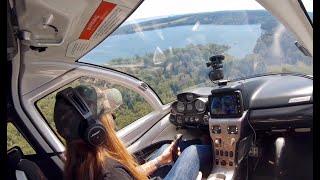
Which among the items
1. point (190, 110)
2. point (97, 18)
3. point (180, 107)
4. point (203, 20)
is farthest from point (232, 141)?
point (97, 18)

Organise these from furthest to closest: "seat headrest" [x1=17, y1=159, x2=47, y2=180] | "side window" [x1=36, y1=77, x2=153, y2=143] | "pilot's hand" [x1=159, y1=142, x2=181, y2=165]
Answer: "side window" [x1=36, y1=77, x2=153, y2=143] < "pilot's hand" [x1=159, y1=142, x2=181, y2=165] < "seat headrest" [x1=17, y1=159, x2=47, y2=180]

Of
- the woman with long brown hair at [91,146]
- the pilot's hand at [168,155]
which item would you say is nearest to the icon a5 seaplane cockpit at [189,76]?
the pilot's hand at [168,155]

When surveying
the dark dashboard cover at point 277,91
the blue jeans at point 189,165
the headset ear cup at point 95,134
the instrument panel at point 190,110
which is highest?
the headset ear cup at point 95,134

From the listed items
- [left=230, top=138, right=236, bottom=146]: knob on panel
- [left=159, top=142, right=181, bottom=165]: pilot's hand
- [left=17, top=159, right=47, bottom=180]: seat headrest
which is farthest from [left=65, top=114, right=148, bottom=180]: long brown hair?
[left=230, top=138, right=236, bottom=146]: knob on panel

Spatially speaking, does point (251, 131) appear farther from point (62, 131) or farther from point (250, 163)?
point (62, 131)

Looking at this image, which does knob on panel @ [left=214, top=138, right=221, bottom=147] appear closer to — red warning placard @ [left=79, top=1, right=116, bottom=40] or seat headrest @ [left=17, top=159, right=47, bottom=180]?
red warning placard @ [left=79, top=1, right=116, bottom=40]

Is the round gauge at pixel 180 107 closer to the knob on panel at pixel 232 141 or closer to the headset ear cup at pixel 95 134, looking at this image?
the knob on panel at pixel 232 141
